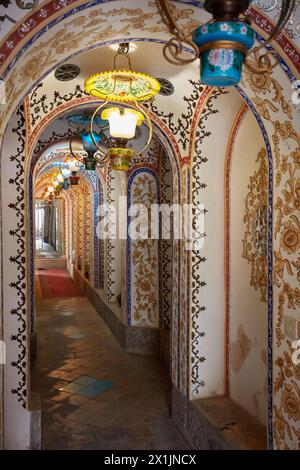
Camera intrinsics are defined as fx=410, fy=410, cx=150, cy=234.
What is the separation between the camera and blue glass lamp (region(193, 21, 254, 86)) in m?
1.39

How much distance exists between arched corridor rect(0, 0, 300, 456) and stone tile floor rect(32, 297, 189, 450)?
0.10 ft

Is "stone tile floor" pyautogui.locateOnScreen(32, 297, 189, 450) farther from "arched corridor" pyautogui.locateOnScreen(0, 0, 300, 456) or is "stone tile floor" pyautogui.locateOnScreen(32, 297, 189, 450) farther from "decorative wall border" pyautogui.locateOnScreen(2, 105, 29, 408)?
"decorative wall border" pyautogui.locateOnScreen(2, 105, 29, 408)

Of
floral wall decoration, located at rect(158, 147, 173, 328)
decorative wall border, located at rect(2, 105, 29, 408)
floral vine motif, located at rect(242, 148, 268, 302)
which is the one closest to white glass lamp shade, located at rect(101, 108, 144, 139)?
decorative wall border, located at rect(2, 105, 29, 408)

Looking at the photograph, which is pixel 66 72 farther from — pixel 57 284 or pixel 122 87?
pixel 57 284

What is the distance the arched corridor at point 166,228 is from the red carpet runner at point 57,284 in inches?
230

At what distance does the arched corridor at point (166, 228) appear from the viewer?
267 centimetres

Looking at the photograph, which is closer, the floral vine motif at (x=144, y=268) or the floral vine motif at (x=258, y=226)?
the floral vine motif at (x=258, y=226)

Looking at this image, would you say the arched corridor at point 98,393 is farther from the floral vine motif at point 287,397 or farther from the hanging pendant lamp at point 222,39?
the hanging pendant lamp at point 222,39

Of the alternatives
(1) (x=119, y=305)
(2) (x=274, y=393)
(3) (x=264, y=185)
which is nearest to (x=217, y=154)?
(3) (x=264, y=185)

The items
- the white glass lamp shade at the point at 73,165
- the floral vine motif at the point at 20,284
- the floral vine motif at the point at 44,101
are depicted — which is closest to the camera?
the floral vine motif at the point at 20,284

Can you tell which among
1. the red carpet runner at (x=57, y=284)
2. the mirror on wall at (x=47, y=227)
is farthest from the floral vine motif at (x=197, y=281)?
the mirror on wall at (x=47, y=227)

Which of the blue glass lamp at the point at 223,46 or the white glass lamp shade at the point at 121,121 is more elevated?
the white glass lamp shade at the point at 121,121

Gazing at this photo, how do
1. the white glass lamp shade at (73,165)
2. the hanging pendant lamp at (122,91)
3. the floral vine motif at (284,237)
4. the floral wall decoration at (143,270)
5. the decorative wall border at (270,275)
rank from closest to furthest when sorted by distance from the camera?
Answer: the floral vine motif at (284,237)
the hanging pendant lamp at (122,91)
the decorative wall border at (270,275)
the floral wall decoration at (143,270)
the white glass lamp shade at (73,165)

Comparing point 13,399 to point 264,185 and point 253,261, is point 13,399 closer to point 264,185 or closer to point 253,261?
point 253,261
